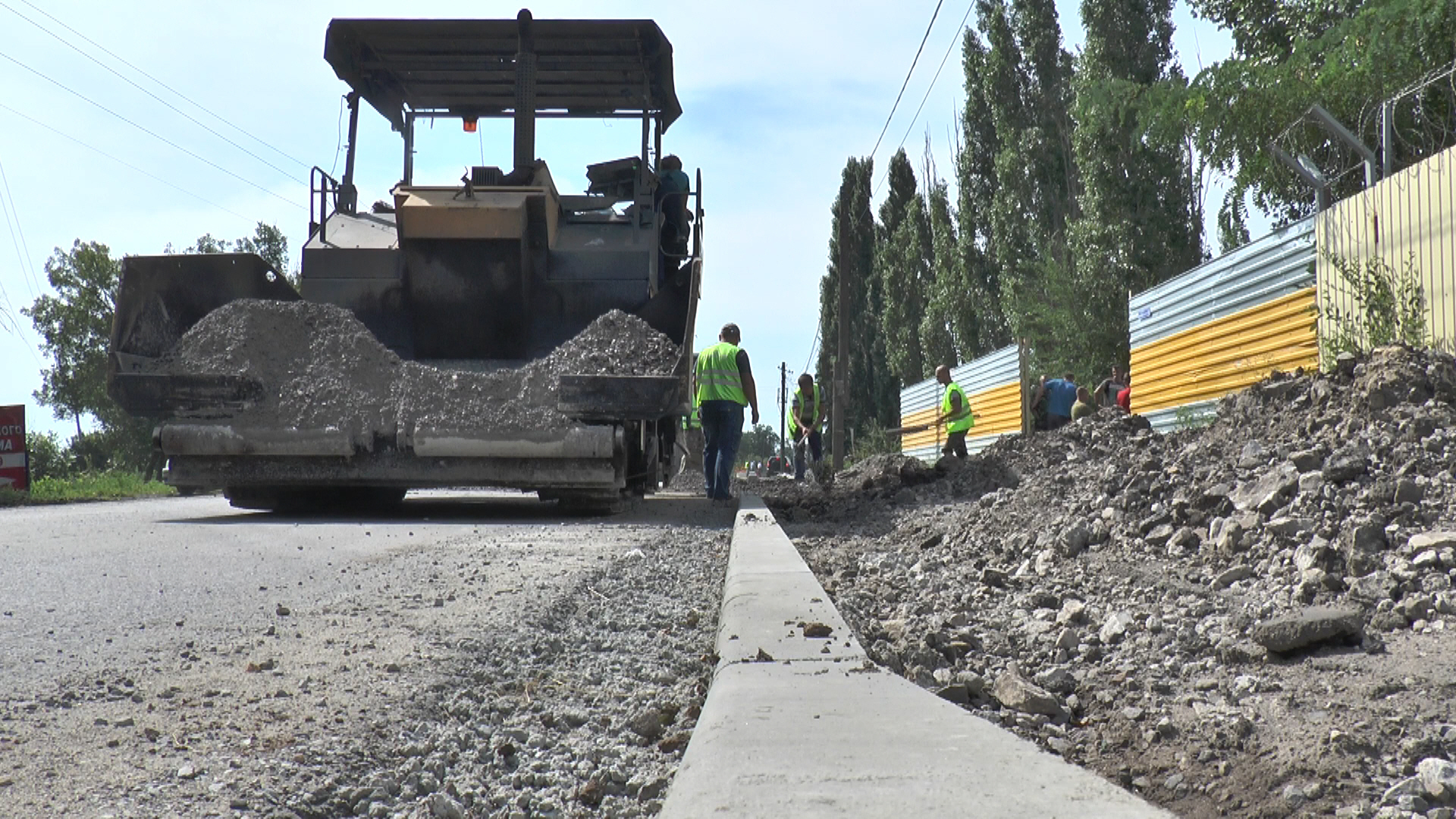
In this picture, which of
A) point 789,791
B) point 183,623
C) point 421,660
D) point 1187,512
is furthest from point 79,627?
point 1187,512

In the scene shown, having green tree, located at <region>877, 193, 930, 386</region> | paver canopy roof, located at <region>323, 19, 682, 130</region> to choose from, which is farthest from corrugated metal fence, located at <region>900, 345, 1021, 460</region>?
paver canopy roof, located at <region>323, 19, 682, 130</region>

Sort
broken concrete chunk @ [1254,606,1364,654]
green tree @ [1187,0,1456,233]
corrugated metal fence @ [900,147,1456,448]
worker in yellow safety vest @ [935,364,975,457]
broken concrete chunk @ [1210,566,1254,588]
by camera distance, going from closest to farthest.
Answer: broken concrete chunk @ [1254,606,1364,654]
broken concrete chunk @ [1210,566,1254,588]
corrugated metal fence @ [900,147,1456,448]
green tree @ [1187,0,1456,233]
worker in yellow safety vest @ [935,364,975,457]

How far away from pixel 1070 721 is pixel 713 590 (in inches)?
83.3

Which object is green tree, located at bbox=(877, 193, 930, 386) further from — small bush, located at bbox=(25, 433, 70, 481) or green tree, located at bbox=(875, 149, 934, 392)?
small bush, located at bbox=(25, 433, 70, 481)

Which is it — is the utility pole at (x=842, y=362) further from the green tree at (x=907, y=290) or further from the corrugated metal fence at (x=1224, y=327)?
the green tree at (x=907, y=290)

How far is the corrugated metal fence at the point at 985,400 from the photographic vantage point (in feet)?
64.1

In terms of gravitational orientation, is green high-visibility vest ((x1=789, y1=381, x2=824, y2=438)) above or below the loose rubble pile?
above

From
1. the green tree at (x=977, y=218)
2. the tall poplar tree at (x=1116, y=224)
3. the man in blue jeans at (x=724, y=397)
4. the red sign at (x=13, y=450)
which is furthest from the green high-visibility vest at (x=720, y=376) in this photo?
the green tree at (x=977, y=218)

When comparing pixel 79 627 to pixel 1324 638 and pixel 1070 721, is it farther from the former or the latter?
pixel 1324 638

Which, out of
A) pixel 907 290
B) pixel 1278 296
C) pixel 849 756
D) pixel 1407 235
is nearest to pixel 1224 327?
pixel 1278 296

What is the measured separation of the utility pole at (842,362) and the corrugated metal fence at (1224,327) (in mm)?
7517

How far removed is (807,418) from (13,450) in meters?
11.0

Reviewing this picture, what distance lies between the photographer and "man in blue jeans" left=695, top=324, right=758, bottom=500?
32.3 ft

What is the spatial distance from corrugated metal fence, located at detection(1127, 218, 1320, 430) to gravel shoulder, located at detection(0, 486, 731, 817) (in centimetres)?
641
